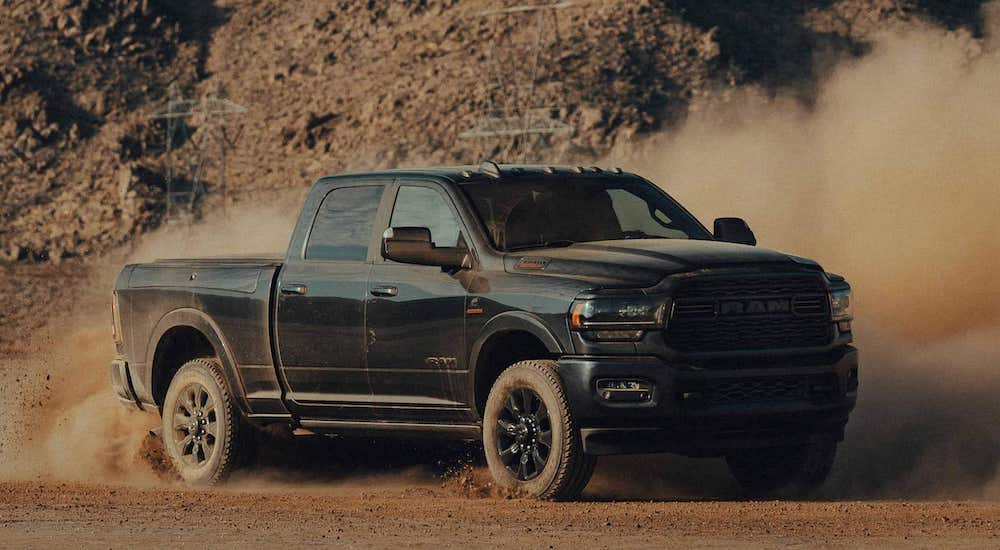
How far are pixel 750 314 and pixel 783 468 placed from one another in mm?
1540

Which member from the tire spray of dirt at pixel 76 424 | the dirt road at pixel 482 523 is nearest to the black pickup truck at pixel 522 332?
the dirt road at pixel 482 523

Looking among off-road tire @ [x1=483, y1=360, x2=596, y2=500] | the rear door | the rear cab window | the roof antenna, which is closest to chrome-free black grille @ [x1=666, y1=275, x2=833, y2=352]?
off-road tire @ [x1=483, y1=360, x2=596, y2=500]

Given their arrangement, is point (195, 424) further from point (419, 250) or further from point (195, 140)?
point (195, 140)

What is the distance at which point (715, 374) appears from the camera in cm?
1024

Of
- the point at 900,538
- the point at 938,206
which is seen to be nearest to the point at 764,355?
the point at 900,538

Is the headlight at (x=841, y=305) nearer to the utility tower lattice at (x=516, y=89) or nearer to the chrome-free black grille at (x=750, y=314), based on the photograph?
the chrome-free black grille at (x=750, y=314)

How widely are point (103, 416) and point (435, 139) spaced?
47148mm

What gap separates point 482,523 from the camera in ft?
31.5

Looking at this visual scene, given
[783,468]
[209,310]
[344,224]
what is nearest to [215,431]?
[209,310]

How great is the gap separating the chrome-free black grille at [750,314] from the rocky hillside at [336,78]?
49.2m

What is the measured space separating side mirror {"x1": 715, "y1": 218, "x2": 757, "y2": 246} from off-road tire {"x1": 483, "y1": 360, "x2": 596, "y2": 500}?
1897 millimetres

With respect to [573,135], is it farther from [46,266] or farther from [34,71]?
[34,71]

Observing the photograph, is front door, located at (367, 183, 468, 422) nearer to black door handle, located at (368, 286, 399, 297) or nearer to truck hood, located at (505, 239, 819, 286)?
black door handle, located at (368, 286, 399, 297)

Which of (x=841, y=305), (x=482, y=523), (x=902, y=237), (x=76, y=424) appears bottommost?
(x=76, y=424)
